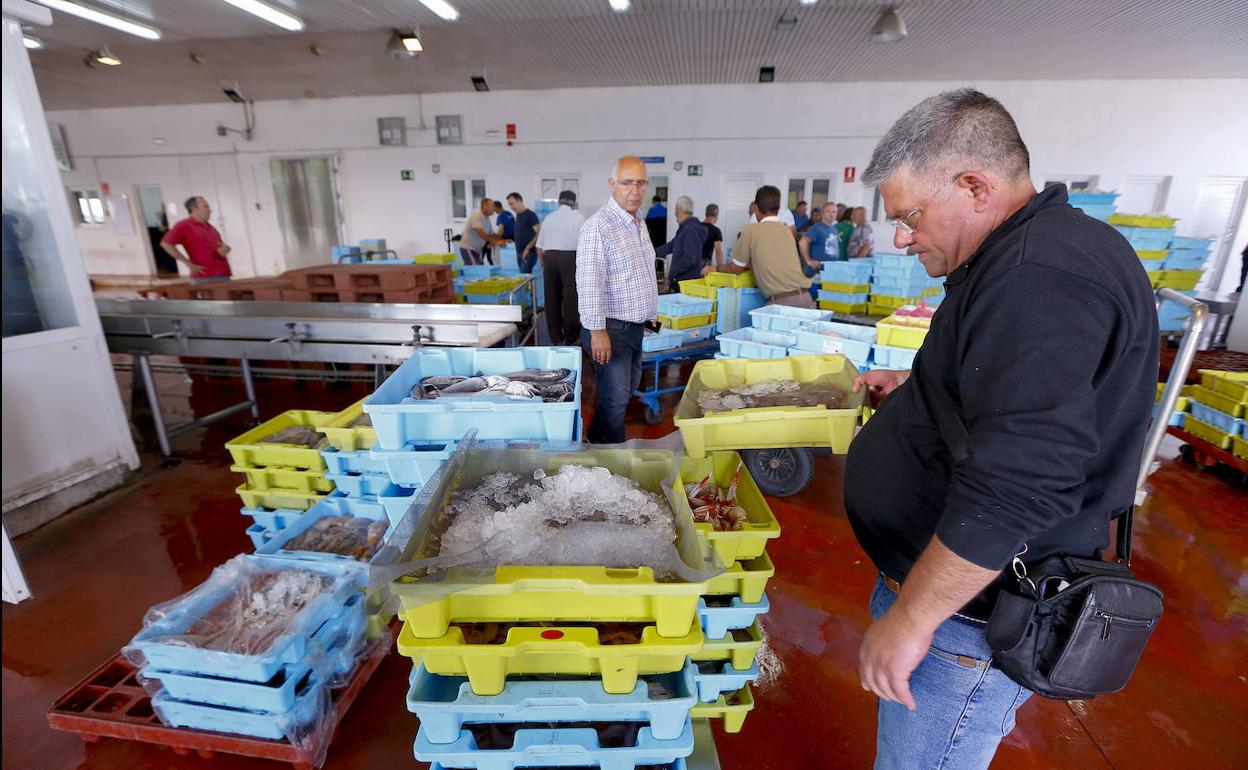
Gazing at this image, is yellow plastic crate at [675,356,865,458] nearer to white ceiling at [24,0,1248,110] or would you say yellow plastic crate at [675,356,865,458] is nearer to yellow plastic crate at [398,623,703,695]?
yellow plastic crate at [398,623,703,695]

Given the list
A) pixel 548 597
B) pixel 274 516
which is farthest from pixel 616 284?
pixel 548 597

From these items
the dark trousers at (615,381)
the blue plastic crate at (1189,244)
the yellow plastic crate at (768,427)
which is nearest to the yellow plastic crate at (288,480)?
the dark trousers at (615,381)

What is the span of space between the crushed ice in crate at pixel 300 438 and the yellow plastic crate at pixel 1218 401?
548cm

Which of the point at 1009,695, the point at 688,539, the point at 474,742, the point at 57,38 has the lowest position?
the point at 474,742

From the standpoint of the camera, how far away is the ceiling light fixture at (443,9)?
21.0 ft

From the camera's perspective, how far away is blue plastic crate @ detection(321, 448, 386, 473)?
8.90ft

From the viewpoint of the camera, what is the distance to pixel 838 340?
3842mm

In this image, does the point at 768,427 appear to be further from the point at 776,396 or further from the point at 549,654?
the point at 549,654

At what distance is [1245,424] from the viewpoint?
373cm

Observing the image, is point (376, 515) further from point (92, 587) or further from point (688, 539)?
point (688, 539)

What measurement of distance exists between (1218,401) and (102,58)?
1302 centimetres

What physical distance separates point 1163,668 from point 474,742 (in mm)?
2869

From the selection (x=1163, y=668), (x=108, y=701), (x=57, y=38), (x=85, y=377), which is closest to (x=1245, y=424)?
(x=1163, y=668)

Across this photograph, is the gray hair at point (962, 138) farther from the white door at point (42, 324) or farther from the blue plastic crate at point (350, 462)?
the white door at point (42, 324)
